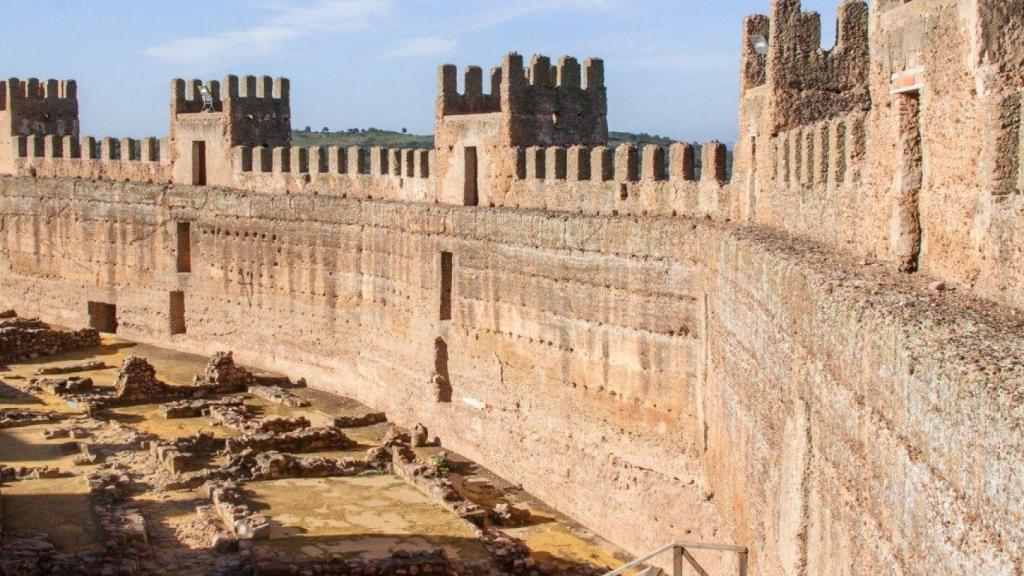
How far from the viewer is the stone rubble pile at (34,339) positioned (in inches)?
980

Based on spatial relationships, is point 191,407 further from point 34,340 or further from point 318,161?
point 34,340

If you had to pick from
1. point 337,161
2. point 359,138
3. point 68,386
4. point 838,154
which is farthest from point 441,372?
A: point 359,138

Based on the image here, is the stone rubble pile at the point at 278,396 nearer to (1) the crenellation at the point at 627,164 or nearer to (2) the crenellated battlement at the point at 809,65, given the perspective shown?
(1) the crenellation at the point at 627,164

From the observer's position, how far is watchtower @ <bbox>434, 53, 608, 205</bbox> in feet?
60.6

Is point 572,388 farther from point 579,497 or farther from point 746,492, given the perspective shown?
point 746,492

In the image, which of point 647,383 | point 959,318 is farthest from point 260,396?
point 959,318

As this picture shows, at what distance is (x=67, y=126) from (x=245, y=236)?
9689 millimetres

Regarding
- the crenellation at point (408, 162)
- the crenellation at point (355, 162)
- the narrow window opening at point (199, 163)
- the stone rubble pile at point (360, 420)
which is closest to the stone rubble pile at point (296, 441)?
the stone rubble pile at point (360, 420)

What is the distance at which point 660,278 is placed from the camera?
14.0 m

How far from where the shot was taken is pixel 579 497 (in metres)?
15.5

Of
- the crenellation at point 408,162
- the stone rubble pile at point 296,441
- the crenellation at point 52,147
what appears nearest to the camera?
the stone rubble pile at point 296,441

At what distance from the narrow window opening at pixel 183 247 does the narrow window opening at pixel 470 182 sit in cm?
788

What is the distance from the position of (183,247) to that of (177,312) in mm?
1207

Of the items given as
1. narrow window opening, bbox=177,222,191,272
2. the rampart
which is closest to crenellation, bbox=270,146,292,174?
the rampart
